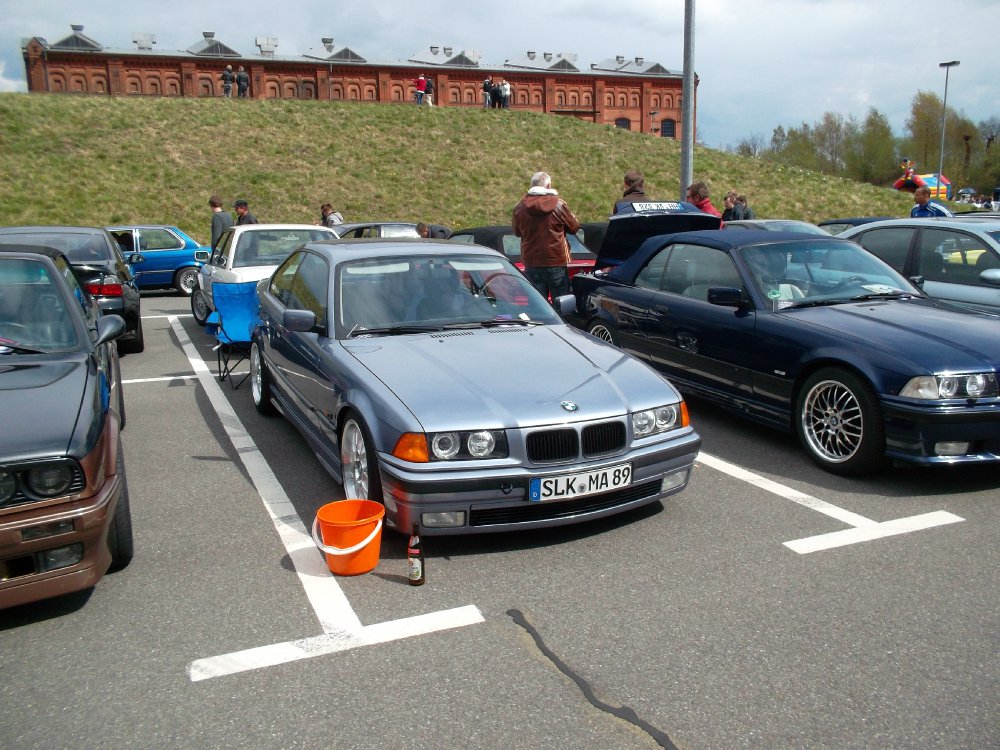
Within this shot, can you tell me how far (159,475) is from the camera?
5.62 meters

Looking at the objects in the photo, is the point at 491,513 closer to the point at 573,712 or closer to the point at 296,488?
the point at 573,712

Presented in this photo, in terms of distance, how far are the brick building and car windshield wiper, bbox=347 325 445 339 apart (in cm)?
5500

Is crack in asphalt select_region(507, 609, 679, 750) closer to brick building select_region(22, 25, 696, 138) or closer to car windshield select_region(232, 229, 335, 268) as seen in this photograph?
car windshield select_region(232, 229, 335, 268)

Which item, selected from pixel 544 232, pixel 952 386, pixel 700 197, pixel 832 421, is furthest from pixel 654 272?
pixel 700 197

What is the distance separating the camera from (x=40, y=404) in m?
3.71

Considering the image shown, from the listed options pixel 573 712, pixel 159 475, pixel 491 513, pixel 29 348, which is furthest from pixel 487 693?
pixel 159 475

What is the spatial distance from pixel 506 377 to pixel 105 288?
7.41 m

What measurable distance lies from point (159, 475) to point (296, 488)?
1043 millimetres

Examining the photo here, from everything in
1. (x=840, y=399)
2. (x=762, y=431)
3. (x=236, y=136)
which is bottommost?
(x=762, y=431)

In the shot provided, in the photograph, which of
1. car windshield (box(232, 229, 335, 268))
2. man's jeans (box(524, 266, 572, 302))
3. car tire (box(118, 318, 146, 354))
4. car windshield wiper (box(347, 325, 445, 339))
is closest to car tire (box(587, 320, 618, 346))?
man's jeans (box(524, 266, 572, 302))

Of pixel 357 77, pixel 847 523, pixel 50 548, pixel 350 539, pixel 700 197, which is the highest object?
pixel 357 77

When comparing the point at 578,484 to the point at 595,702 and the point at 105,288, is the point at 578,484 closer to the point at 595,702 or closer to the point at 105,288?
the point at 595,702

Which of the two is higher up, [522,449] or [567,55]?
[567,55]

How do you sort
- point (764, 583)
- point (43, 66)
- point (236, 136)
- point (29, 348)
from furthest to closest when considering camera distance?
point (43, 66) → point (236, 136) → point (29, 348) → point (764, 583)
